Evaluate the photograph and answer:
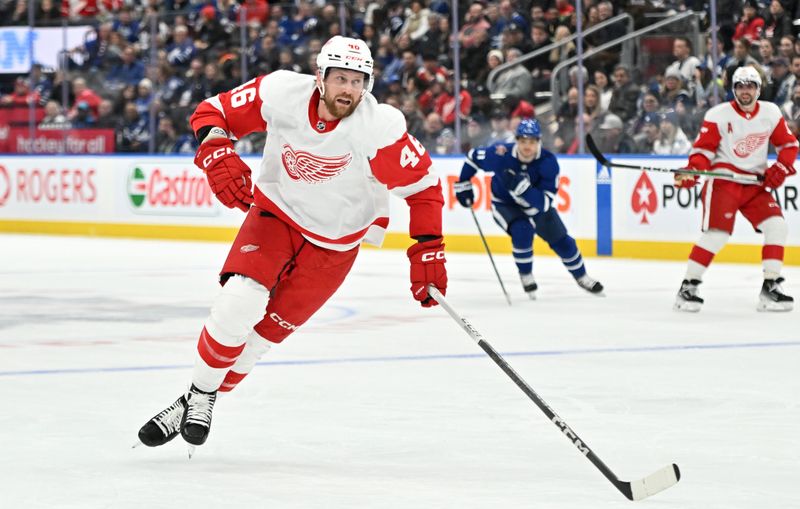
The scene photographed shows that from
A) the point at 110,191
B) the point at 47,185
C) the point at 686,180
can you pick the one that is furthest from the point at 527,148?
the point at 47,185

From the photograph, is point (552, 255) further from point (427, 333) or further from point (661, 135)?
point (427, 333)

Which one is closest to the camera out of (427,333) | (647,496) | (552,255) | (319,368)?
(647,496)

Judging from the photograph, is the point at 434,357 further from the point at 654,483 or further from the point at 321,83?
the point at 654,483

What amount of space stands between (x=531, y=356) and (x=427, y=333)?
1003mm

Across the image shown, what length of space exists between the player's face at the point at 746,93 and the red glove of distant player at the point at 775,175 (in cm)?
39

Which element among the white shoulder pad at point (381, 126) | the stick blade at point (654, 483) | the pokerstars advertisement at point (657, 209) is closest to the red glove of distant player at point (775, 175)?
the pokerstars advertisement at point (657, 209)

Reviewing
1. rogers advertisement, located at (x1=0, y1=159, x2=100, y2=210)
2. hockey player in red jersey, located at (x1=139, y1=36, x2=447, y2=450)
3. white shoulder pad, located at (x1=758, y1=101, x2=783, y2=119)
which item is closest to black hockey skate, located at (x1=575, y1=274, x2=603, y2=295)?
white shoulder pad, located at (x1=758, y1=101, x2=783, y2=119)

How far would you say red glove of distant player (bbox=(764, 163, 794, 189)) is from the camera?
27.3 feet

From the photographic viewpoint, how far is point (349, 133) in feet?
14.1

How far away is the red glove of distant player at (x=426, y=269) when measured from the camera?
4191 mm

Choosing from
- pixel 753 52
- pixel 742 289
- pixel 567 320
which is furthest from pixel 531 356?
pixel 753 52

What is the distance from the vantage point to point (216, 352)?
430 cm

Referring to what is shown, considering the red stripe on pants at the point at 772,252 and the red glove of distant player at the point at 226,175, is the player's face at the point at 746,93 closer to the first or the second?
the red stripe on pants at the point at 772,252

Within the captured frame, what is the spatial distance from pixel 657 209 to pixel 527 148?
2744 mm
